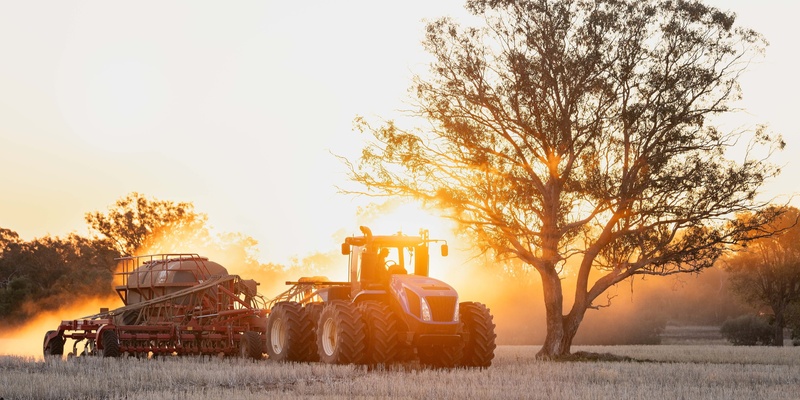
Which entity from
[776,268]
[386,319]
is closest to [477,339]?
[386,319]

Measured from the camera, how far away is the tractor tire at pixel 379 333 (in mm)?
20891

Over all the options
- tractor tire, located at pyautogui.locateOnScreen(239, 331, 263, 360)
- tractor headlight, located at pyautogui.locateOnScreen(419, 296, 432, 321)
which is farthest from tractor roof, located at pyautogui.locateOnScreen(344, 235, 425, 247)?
tractor tire, located at pyautogui.locateOnScreen(239, 331, 263, 360)

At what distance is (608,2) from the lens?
30.4 m

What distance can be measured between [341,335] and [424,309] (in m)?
1.87

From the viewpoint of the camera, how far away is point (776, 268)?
55062 mm

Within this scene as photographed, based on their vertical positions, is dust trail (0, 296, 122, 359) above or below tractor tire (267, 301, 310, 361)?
above

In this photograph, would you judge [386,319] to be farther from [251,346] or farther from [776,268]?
[776,268]

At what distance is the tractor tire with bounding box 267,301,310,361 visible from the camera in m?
23.1

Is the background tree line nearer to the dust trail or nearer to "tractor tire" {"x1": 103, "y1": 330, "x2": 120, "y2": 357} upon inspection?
the dust trail

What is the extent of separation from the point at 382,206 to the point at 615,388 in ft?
48.1

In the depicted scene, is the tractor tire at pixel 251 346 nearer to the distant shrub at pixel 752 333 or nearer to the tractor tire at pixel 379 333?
the tractor tire at pixel 379 333

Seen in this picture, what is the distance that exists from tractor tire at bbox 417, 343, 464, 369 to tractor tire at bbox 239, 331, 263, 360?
457 centimetres

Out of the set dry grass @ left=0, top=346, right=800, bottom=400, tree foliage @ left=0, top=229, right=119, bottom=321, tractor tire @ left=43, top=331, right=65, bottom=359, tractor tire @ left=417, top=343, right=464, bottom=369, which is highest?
tree foliage @ left=0, top=229, right=119, bottom=321

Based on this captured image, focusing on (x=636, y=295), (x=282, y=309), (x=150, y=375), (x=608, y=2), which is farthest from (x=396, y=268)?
(x=636, y=295)
